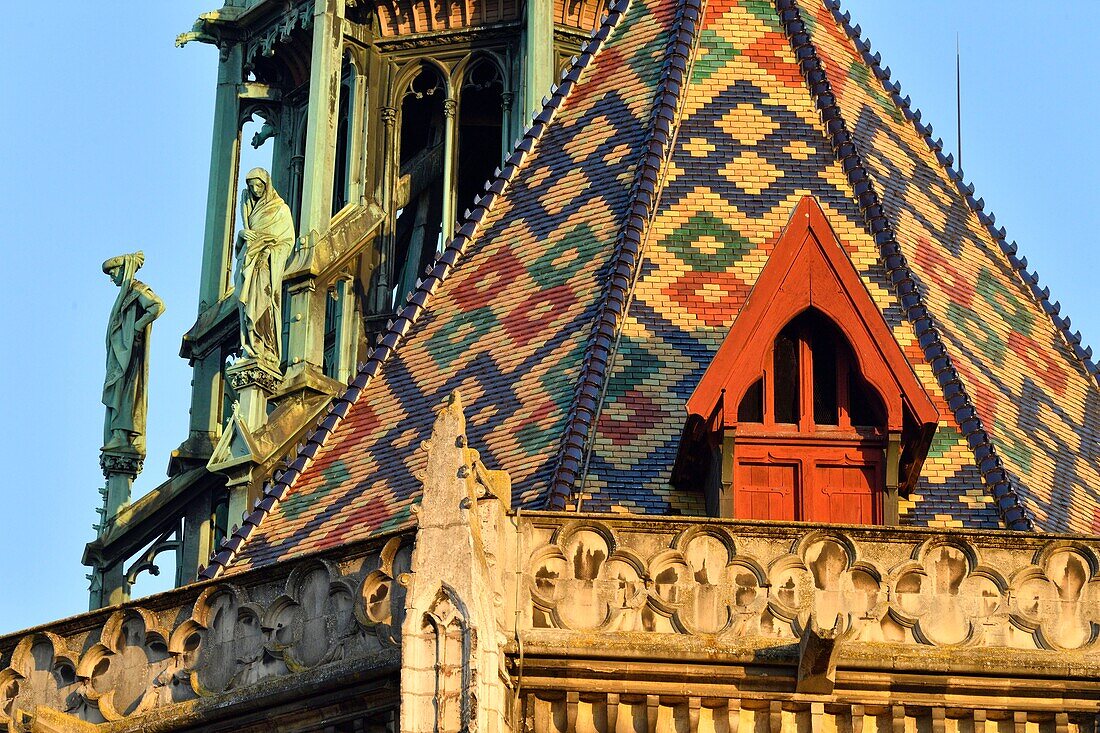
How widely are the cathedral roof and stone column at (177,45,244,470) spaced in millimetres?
9724

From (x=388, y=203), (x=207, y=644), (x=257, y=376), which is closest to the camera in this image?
(x=207, y=644)

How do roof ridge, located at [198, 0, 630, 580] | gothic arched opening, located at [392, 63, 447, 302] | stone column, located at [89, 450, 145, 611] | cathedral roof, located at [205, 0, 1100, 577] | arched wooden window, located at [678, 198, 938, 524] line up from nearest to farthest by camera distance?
arched wooden window, located at [678, 198, 938, 524] → cathedral roof, located at [205, 0, 1100, 577] → roof ridge, located at [198, 0, 630, 580] → stone column, located at [89, 450, 145, 611] → gothic arched opening, located at [392, 63, 447, 302]

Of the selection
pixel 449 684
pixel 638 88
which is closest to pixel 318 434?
pixel 638 88

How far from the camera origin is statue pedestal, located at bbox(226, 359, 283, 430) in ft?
98.6

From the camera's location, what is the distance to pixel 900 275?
22.1 meters

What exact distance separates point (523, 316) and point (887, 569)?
492 cm

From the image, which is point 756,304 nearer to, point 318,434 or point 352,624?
point 352,624

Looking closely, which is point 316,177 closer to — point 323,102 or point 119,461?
point 323,102

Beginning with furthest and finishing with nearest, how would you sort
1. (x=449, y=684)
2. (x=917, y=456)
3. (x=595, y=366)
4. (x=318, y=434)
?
1. (x=318, y=434)
2. (x=595, y=366)
3. (x=917, y=456)
4. (x=449, y=684)

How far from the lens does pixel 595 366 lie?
21125mm

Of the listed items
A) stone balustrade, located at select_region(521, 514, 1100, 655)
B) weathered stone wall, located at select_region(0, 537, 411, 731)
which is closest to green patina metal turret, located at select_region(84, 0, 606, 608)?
weathered stone wall, located at select_region(0, 537, 411, 731)

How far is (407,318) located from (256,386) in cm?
702

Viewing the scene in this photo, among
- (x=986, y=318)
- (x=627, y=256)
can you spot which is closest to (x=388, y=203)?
(x=627, y=256)

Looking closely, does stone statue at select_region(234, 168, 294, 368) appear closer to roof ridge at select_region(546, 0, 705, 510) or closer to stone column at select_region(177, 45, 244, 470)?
stone column at select_region(177, 45, 244, 470)
